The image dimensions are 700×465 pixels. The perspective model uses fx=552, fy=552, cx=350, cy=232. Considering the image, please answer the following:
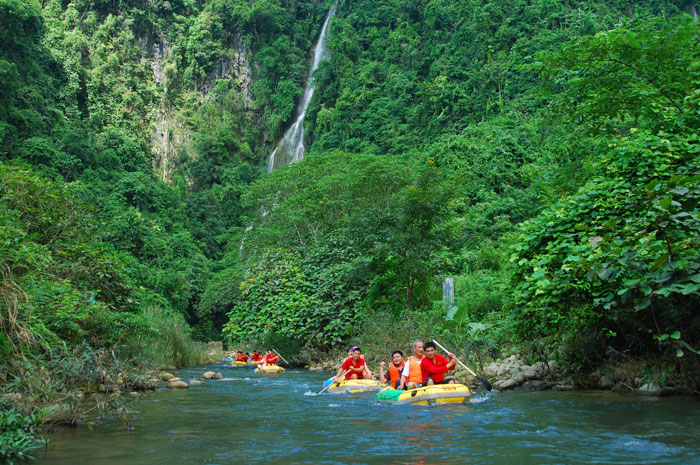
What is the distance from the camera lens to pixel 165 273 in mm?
29500

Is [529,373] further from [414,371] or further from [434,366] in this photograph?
[414,371]

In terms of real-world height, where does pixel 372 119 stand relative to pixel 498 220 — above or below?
above

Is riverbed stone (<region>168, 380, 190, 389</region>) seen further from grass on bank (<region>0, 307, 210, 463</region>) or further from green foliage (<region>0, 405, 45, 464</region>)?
green foliage (<region>0, 405, 45, 464</region>)

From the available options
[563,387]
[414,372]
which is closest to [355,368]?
[414,372]

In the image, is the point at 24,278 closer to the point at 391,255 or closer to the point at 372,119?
the point at 391,255

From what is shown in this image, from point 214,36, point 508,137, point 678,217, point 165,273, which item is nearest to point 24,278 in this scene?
point 678,217

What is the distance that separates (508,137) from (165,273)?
19.4 meters

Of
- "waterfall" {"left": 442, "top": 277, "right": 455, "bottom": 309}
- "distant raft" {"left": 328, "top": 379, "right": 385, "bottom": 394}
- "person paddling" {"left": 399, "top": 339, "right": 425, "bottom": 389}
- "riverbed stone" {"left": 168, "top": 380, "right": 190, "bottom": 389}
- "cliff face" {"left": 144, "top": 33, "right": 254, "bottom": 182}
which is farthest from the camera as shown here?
"cliff face" {"left": 144, "top": 33, "right": 254, "bottom": 182}

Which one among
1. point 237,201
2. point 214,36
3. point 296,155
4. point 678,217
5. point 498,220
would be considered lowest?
point 678,217

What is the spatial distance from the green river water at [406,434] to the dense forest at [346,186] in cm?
74

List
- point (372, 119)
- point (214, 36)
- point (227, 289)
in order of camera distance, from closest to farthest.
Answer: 1. point (227, 289)
2. point (372, 119)
3. point (214, 36)

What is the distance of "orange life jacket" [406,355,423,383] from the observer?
8805mm

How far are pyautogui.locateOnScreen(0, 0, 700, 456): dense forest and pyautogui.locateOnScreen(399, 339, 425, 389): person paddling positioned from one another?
1.60 meters

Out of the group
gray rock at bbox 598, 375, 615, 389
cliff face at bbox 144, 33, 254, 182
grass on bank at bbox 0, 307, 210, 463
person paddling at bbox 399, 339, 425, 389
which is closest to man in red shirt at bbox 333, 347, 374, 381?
person paddling at bbox 399, 339, 425, 389
